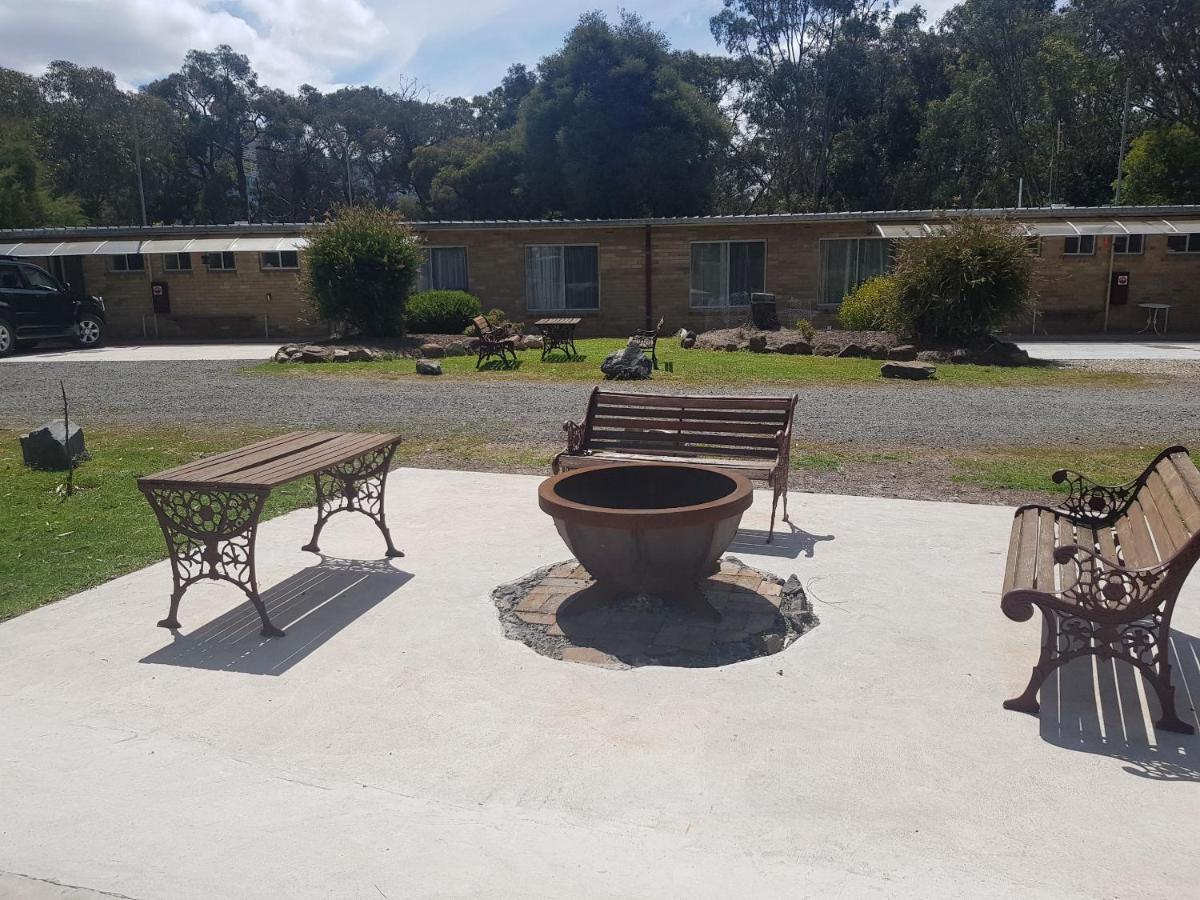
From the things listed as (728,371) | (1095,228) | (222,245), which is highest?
(1095,228)

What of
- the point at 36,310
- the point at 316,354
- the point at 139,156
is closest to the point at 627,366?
the point at 316,354

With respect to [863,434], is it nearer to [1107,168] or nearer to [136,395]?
[136,395]

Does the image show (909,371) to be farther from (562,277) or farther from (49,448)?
(562,277)

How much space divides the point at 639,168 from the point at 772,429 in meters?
30.0

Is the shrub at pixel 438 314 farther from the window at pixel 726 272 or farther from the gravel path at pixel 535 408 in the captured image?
the gravel path at pixel 535 408

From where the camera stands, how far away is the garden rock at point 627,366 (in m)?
14.5

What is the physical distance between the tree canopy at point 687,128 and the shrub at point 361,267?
54.9ft

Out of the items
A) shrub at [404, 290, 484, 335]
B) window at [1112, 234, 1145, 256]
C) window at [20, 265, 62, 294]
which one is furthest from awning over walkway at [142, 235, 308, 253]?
window at [1112, 234, 1145, 256]

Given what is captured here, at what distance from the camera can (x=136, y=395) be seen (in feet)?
44.7

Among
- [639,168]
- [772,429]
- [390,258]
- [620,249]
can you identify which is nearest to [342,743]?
[772,429]

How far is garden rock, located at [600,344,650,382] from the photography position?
47.7 ft

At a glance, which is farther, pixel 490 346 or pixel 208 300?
pixel 208 300

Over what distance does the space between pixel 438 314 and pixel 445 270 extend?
393 cm

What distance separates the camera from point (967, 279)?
55.1 feet
